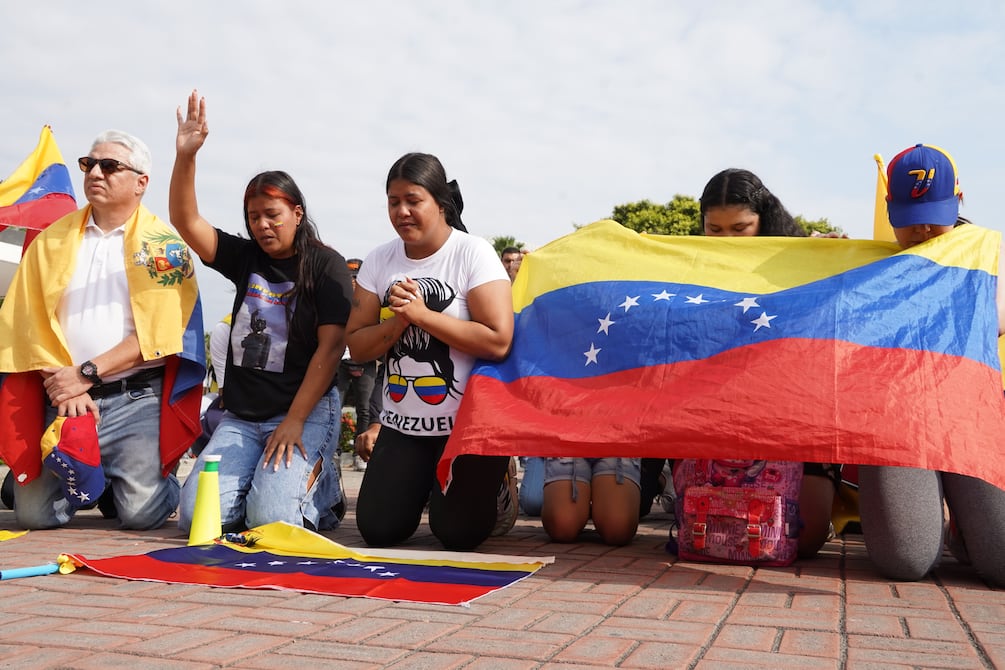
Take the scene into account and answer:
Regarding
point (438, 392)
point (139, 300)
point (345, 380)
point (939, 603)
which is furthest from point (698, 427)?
point (345, 380)

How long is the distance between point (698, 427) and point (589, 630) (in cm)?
121

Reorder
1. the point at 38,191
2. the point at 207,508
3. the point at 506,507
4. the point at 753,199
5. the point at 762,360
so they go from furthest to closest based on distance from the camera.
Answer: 1. the point at 38,191
2. the point at 506,507
3. the point at 753,199
4. the point at 207,508
5. the point at 762,360

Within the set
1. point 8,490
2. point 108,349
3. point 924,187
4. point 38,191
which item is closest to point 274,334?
point 108,349

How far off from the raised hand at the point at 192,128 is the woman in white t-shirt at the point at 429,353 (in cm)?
101

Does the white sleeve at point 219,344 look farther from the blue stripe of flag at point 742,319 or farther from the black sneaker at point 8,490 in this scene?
the blue stripe of flag at point 742,319

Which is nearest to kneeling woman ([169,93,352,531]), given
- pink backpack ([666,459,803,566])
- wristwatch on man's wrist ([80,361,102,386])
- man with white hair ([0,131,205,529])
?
man with white hair ([0,131,205,529])

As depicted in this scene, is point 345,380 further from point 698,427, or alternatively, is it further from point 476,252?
point 698,427

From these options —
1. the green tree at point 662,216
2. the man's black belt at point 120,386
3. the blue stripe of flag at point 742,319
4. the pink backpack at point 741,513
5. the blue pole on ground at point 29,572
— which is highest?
the green tree at point 662,216

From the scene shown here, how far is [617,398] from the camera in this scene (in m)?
3.97

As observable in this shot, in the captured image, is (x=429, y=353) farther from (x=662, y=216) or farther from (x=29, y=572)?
(x=662, y=216)

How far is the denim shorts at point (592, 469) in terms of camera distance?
4824mm

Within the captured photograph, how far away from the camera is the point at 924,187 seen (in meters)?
3.78

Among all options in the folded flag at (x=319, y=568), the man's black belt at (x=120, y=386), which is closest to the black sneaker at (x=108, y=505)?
the man's black belt at (x=120, y=386)

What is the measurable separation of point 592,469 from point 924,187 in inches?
86.3
